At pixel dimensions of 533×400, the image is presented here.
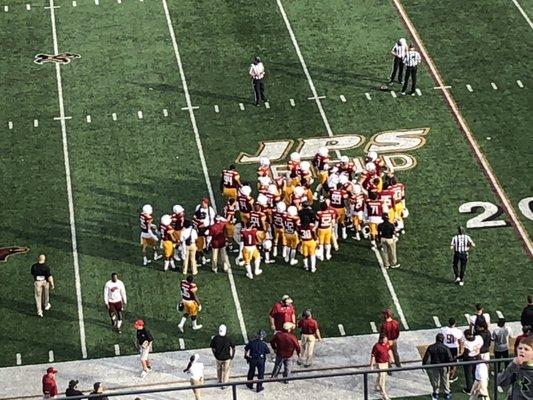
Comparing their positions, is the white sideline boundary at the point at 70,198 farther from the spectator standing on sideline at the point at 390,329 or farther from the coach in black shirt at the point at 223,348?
the spectator standing on sideline at the point at 390,329

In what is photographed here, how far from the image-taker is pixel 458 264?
2192cm

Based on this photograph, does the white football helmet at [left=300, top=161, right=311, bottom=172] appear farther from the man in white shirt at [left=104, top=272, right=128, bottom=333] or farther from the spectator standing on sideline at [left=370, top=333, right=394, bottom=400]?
the spectator standing on sideline at [left=370, top=333, right=394, bottom=400]

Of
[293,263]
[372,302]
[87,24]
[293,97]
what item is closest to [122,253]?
[293,263]

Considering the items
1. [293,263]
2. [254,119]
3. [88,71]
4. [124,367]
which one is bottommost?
[124,367]

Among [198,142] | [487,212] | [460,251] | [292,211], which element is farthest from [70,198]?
[487,212]

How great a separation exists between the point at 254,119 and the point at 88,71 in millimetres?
4230

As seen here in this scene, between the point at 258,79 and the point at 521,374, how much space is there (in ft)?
52.7

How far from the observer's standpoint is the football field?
70.5 ft

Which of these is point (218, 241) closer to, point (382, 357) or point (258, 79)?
point (382, 357)

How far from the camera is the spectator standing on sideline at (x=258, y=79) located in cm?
2668

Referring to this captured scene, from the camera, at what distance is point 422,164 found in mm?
24984

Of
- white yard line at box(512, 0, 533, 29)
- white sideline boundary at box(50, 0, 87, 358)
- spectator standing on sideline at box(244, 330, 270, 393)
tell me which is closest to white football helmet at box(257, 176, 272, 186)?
white sideline boundary at box(50, 0, 87, 358)

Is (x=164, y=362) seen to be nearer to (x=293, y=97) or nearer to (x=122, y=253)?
(x=122, y=253)

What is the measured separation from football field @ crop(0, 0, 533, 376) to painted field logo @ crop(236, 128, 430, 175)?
0.13 ft
